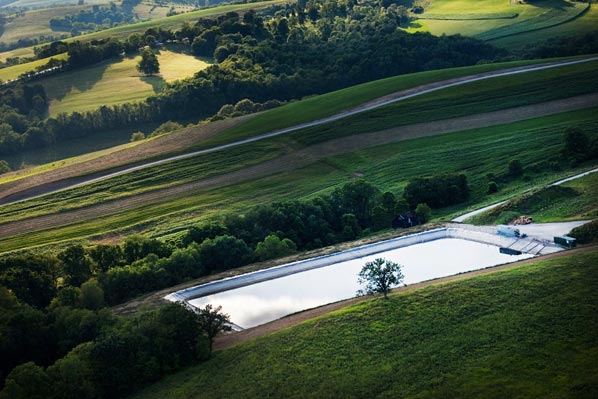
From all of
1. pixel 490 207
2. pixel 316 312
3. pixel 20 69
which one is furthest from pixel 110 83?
pixel 316 312

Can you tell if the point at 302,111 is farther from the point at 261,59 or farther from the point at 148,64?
the point at 148,64

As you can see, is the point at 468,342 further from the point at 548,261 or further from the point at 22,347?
the point at 22,347

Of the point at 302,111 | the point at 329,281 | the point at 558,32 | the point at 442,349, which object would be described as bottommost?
the point at 329,281

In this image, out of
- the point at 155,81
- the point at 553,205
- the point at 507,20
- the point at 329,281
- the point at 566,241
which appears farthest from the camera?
the point at 507,20

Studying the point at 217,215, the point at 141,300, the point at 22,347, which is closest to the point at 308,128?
the point at 217,215

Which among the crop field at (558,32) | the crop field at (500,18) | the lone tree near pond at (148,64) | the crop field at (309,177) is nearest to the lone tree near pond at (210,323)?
the crop field at (309,177)

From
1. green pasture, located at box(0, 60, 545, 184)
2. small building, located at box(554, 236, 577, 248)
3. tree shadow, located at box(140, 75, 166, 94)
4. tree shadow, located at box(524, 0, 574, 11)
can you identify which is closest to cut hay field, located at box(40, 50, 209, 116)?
tree shadow, located at box(140, 75, 166, 94)
